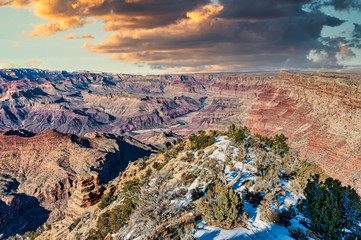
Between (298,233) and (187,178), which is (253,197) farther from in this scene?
(187,178)

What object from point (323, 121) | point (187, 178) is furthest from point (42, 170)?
point (323, 121)

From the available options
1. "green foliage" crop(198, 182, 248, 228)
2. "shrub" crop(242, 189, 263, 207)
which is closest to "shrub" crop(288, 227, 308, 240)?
"green foliage" crop(198, 182, 248, 228)

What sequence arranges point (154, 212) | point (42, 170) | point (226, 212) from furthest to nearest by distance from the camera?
point (42, 170), point (226, 212), point (154, 212)

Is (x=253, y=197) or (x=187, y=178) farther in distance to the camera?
(x=187, y=178)

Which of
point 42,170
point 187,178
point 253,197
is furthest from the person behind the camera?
point 42,170

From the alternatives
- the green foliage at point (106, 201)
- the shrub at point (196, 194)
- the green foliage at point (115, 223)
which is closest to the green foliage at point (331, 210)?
the shrub at point (196, 194)

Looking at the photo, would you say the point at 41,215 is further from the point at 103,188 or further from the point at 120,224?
the point at 120,224

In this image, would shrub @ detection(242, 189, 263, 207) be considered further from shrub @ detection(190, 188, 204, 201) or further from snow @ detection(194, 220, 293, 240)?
shrub @ detection(190, 188, 204, 201)
